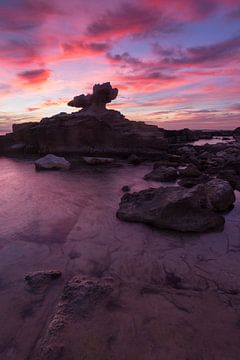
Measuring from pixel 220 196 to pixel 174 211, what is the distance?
9.37 feet

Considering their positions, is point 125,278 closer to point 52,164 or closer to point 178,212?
point 178,212

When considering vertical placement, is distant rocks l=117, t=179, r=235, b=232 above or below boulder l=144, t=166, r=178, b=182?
above

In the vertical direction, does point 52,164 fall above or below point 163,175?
below

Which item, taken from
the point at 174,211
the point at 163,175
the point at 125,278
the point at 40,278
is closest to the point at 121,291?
the point at 125,278

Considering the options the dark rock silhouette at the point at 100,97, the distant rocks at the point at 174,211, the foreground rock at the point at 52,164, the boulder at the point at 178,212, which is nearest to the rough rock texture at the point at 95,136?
the dark rock silhouette at the point at 100,97

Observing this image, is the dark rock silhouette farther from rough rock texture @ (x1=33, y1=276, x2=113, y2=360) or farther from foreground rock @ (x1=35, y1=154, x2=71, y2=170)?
rough rock texture @ (x1=33, y1=276, x2=113, y2=360)

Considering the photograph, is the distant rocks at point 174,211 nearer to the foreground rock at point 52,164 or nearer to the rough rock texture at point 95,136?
the foreground rock at point 52,164

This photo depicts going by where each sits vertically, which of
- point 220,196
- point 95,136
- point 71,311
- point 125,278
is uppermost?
point 95,136

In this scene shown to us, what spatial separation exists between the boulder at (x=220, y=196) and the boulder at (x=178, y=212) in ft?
3.99

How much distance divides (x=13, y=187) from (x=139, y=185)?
7013 mm

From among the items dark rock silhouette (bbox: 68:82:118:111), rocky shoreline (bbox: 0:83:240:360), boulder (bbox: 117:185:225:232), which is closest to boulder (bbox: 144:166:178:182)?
rocky shoreline (bbox: 0:83:240:360)

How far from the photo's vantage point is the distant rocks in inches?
291

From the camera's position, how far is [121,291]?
4.57 m

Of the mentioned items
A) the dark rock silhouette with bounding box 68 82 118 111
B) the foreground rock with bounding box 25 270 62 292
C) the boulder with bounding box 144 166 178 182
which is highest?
the dark rock silhouette with bounding box 68 82 118 111
